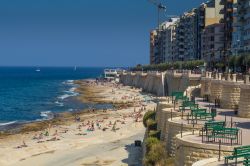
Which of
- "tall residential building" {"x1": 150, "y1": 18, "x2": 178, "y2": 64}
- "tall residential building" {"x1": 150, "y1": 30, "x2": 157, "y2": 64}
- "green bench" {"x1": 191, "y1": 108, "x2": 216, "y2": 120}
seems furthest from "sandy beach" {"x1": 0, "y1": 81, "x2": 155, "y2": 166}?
"tall residential building" {"x1": 150, "y1": 30, "x2": 157, "y2": 64}

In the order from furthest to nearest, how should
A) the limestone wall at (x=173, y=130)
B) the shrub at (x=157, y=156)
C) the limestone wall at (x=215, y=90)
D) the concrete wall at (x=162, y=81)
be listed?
the concrete wall at (x=162, y=81) < the limestone wall at (x=215, y=90) < the shrub at (x=157, y=156) < the limestone wall at (x=173, y=130)

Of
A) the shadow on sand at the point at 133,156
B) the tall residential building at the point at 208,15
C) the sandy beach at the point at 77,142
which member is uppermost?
the tall residential building at the point at 208,15

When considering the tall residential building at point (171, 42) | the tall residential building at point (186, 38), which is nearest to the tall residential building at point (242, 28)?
the tall residential building at point (186, 38)

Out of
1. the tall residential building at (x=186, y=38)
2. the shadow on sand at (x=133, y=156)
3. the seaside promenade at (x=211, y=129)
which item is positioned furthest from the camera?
the tall residential building at (x=186, y=38)

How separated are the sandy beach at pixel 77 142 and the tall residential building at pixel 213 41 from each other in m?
35.9

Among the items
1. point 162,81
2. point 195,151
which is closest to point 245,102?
point 195,151

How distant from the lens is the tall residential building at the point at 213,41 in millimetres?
99869

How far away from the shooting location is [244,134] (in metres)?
21.5

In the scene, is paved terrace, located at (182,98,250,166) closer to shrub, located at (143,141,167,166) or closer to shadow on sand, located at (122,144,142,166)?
shrub, located at (143,141,167,166)

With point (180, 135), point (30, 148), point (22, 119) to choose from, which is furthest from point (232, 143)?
point (22, 119)

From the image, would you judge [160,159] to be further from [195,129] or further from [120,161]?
[120,161]

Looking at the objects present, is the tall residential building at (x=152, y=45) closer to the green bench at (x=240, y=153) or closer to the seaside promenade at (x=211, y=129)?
the seaside promenade at (x=211, y=129)

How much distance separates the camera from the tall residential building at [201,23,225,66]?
99.9 metres

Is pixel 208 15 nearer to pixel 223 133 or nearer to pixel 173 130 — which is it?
pixel 173 130
